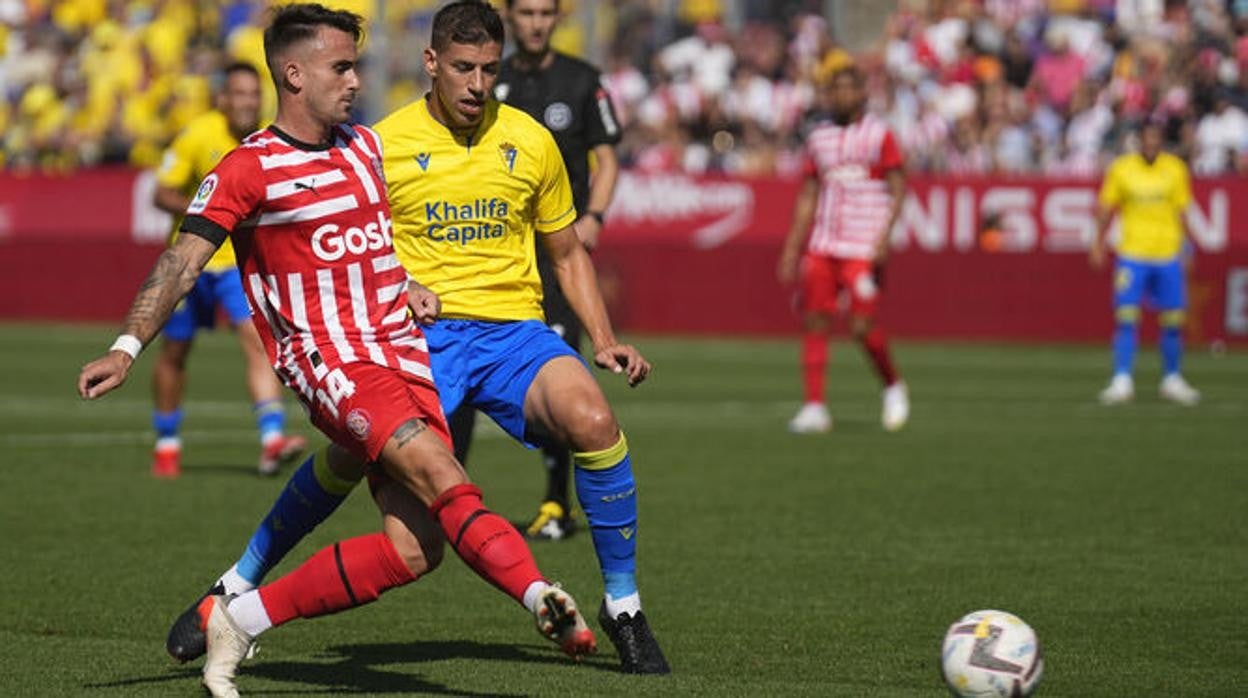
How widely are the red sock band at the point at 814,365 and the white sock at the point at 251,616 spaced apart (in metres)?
9.92

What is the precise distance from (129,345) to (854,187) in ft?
35.4

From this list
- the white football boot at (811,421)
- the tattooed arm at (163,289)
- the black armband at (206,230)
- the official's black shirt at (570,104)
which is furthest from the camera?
the white football boot at (811,421)

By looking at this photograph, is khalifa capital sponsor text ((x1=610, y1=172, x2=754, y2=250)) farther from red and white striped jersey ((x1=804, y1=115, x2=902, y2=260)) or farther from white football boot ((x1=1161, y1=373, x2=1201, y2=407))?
red and white striped jersey ((x1=804, y1=115, x2=902, y2=260))

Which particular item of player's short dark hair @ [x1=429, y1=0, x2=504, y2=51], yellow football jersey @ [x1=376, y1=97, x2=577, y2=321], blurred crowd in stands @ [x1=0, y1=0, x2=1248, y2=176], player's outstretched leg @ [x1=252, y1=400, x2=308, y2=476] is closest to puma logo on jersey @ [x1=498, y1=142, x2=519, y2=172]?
yellow football jersey @ [x1=376, y1=97, x2=577, y2=321]

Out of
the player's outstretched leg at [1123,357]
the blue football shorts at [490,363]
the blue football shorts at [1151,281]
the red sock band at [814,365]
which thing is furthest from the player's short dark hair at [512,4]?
the blue football shorts at [1151,281]

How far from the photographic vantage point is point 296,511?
7445 millimetres

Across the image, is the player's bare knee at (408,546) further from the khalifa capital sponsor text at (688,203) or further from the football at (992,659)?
the khalifa capital sponsor text at (688,203)

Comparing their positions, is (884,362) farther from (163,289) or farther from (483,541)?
(163,289)

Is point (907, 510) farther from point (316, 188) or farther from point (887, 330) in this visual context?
point (887, 330)

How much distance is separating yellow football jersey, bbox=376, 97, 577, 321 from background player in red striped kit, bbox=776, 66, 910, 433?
8.85 metres

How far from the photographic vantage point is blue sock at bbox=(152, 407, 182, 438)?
527 inches

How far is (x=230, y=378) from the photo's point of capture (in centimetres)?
2200

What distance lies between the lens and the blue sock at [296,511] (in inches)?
291

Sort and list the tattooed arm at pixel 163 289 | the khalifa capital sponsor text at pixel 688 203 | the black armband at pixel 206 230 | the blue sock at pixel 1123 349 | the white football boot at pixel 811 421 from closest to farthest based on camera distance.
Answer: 1. the tattooed arm at pixel 163 289
2. the black armband at pixel 206 230
3. the white football boot at pixel 811 421
4. the blue sock at pixel 1123 349
5. the khalifa capital sponsor text at pixel 688 203
